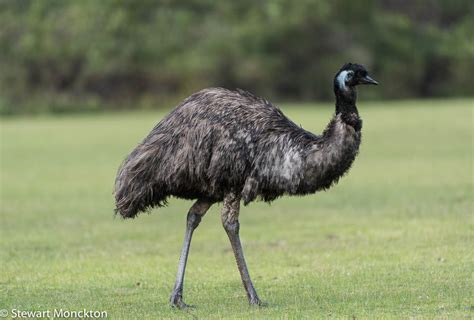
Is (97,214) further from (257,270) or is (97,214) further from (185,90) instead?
(185,90)

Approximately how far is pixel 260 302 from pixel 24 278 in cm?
296

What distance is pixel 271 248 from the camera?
1334 centimetres

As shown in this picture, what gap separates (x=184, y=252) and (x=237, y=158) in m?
0.88

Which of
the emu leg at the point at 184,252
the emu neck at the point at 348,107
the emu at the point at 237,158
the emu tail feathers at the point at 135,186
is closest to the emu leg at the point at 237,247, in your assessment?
the emu at the point at 237,158

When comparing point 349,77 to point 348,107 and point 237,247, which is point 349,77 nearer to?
point 348,107

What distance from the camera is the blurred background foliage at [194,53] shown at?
5766 centimetres

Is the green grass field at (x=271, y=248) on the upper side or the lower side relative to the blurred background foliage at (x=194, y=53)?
upper

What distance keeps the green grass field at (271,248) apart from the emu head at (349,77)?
5.38 ft

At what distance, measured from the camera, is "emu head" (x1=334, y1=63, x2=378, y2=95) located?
358 inches

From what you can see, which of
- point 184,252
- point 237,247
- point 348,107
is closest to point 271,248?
point 184,252

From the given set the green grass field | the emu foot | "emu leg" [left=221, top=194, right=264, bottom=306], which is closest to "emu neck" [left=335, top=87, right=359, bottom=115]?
"emu leg" [left=221, top=194, right=264, bottom=306]

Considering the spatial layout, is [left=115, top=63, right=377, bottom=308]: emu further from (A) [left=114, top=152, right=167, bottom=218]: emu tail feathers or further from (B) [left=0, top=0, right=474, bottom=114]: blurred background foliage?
(B) [left=0, top=0, right=474, bottom=114]: blurred background foliage

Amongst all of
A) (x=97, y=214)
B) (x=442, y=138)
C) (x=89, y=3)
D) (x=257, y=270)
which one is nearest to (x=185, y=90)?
(x=89, y=3)

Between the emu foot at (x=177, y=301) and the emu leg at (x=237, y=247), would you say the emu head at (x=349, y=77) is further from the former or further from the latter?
the emu foot at (x=177, y=301)
